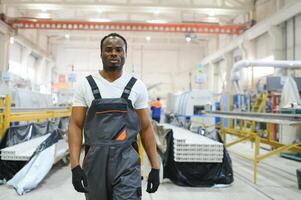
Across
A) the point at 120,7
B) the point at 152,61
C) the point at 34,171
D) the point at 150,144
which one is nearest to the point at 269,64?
the point at 34,171

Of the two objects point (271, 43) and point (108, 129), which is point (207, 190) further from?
point (271, 43)

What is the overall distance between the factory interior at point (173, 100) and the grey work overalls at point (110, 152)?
0.01 meters

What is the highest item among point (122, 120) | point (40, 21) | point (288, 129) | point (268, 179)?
point (40, 21)

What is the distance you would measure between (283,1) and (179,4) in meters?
3.89

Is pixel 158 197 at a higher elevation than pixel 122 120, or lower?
lower

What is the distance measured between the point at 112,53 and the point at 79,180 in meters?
0.76

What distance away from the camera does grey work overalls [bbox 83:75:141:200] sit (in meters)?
1.62

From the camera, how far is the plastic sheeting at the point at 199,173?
4363mm

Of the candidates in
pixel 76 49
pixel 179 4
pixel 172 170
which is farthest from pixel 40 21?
pixel 172 170

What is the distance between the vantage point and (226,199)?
3781mm

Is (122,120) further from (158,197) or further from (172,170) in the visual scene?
(172,170)

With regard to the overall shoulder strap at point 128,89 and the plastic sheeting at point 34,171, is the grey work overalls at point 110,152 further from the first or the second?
the plastic sheeting at point 34,171

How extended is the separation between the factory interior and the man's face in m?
0.01

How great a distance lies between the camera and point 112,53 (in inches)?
68.1
